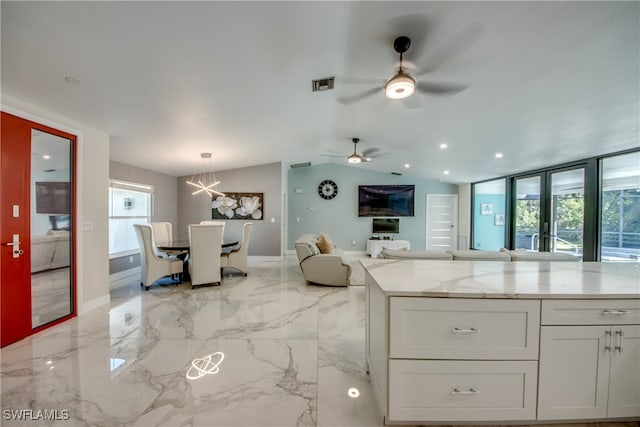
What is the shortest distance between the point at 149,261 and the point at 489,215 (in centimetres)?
831

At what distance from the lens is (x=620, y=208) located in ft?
12.9

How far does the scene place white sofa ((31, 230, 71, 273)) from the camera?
2.63m

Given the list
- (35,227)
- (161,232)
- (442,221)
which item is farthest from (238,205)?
(442,221)

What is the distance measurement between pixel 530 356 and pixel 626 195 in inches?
178

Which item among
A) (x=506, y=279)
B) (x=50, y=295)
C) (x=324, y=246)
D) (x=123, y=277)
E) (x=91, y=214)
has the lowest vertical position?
(x=123, y=277)

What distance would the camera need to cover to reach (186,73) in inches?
90.4

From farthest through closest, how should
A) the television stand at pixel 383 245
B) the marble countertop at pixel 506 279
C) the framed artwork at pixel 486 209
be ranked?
1. the television stand at pixel 383 245
2. the framed artwork at pixel 486 209
3. the marble countertop at pixel 506 279

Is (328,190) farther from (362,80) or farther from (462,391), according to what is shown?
(462,391)

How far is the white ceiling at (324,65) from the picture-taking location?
169cm

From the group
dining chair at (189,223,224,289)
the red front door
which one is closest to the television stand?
dining chair at (189,223,224,289)

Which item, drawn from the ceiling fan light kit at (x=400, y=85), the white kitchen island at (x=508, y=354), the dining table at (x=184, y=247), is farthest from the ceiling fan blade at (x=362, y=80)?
the dining table at (x=184, y=247)

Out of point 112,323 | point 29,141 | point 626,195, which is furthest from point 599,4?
point 112,323

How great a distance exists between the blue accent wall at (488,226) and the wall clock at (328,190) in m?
4.30

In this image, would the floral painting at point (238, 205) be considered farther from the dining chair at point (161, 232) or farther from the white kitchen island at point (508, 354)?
the white kitchen island at point (508, 354)
